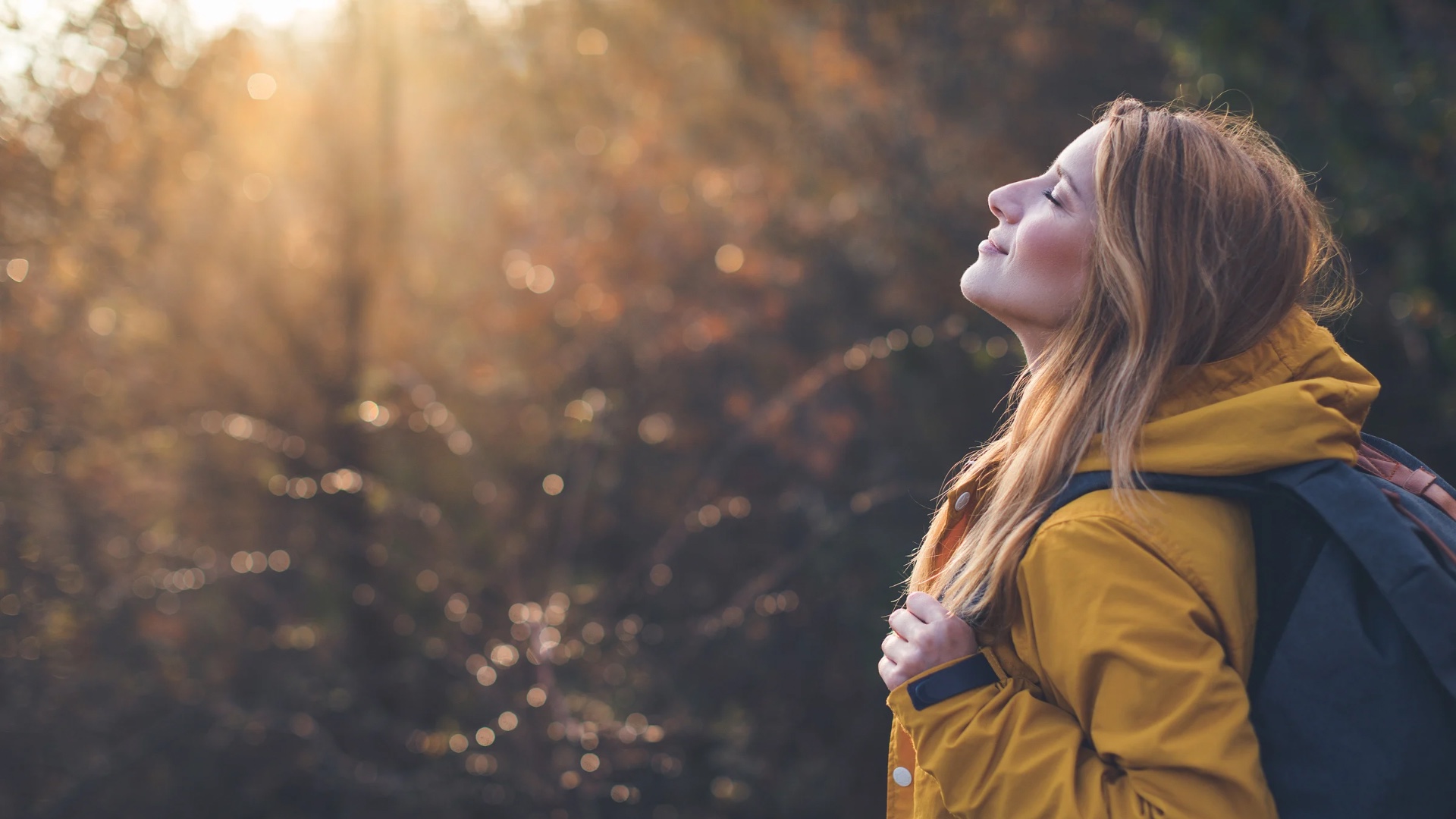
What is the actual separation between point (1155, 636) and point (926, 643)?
0.29 meters

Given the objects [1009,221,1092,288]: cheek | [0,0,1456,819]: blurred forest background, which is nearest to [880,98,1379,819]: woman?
[1009,221,1092,288]: cheek

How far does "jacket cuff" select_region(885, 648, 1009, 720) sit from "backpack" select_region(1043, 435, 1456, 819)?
0.30 meters

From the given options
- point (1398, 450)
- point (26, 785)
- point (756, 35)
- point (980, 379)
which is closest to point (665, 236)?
point (756, 35)

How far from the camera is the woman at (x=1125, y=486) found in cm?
120

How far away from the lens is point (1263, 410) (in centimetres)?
125

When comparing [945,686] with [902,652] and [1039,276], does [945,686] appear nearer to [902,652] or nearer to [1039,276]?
[902,652]

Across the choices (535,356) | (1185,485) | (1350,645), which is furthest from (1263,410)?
(535,356)

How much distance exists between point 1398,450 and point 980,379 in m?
3.15

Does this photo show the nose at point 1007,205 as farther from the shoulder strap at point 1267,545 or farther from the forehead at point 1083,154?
the shoulder strap at point 1267,545

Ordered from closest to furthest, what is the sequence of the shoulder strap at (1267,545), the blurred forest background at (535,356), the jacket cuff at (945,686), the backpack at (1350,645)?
the backpack at (1350,645), the shoulder strap at (1267,545), the jacket cuff at (945,686), the blurred forest background at (535,356)

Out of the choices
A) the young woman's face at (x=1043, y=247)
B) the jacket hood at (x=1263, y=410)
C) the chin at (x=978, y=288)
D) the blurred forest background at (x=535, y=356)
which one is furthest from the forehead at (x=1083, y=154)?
the blurred forest background at (x=535, y=356)

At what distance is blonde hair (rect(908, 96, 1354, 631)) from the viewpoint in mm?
1366

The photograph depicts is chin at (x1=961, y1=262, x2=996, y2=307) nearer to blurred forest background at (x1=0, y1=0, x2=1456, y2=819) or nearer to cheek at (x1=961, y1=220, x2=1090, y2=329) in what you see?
cheek at (x1=961, y1=220, x2=1090, y2=329)

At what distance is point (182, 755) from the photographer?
179 inches
